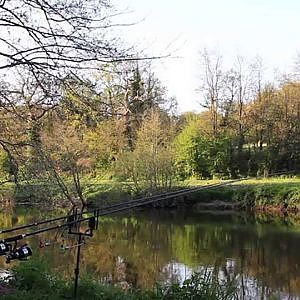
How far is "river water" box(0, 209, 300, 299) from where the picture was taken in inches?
416

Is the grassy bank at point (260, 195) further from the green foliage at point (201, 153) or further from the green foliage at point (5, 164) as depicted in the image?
the green foliage at point (5, 164)

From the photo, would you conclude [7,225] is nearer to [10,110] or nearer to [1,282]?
[1,282]

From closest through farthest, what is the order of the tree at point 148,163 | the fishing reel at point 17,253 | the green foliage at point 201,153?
1. the fishing reel at point 17,253
2. the tree at point 148,163
3. the green foliage at point 201,153

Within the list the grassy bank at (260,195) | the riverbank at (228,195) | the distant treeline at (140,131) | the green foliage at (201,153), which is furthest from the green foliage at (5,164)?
the green foliage at (201,153)

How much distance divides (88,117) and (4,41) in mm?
1173

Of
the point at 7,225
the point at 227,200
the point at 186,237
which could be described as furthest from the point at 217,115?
the point at 7,225

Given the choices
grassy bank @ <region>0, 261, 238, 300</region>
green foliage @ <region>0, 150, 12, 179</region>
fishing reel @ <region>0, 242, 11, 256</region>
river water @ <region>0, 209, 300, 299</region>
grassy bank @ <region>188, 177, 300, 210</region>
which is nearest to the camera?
fishing reel @ <region>0, 242, 11, 256</region>

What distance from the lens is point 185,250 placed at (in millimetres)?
13859

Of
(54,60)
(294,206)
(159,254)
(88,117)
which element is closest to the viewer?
(54,60)

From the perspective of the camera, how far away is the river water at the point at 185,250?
10.6 m

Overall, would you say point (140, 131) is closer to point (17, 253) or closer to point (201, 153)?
point (201, 153)

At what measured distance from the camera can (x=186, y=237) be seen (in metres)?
16.0

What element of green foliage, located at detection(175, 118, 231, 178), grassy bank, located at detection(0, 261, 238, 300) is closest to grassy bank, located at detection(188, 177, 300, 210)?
green foliage, located at detection(175, 118, 231, 178)

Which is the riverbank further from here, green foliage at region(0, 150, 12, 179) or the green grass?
green foliage at region(0, 150, 12, 179)
